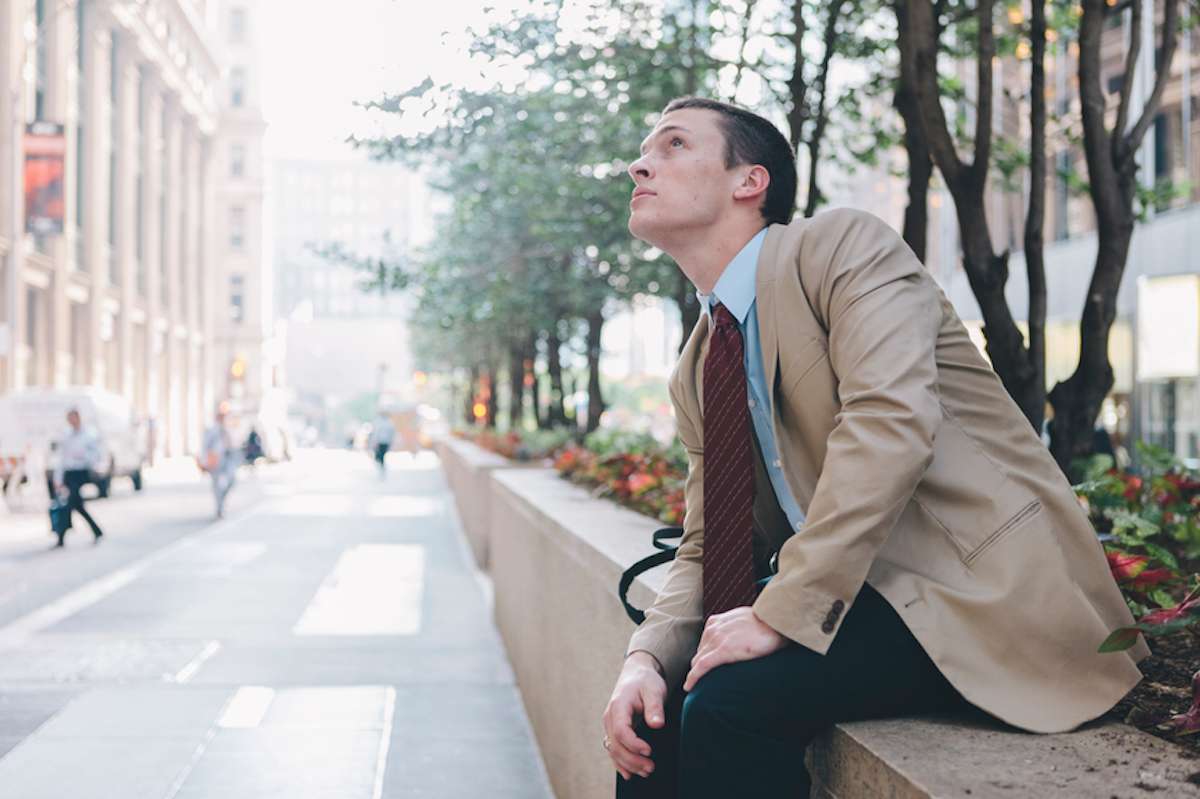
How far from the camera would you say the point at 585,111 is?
1369 centimetres

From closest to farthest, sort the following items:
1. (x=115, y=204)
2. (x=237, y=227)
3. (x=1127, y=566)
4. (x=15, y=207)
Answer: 1. (x=1127, y=566)
2. (x=15, y=207)
3. (x=115, y=204)
4. (x=237, y=227)

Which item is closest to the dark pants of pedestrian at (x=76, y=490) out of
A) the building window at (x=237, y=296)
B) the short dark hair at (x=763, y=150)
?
the short dark hair at (x=763, y=150)

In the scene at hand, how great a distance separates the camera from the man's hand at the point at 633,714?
8.27ft

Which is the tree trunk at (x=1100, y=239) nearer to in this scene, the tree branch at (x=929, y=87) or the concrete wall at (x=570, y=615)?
the tree branch at (x=929, y=87)

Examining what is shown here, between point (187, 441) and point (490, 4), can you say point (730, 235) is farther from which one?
point (187, 441)

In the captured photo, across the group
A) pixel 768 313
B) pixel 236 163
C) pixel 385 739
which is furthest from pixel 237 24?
pixel 768 313

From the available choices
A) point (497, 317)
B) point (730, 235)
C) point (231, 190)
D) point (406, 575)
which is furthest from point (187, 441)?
point (730, 235)

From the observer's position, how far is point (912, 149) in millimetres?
7672

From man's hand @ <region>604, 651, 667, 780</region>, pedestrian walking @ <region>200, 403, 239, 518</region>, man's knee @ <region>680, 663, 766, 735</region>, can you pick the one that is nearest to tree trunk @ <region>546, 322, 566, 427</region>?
pedestrian walking @ <region>200, 403, 239, 518</region>

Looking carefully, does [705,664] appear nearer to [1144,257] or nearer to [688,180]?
[688,180]

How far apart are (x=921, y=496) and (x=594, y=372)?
19775 millimetres

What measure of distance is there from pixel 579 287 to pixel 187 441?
2101 inches

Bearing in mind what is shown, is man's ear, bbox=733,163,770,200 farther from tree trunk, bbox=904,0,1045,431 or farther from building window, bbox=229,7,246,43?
building window, bbox=229,7,246,43

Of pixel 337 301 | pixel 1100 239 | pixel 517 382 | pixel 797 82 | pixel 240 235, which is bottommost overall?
pixel 517 382
